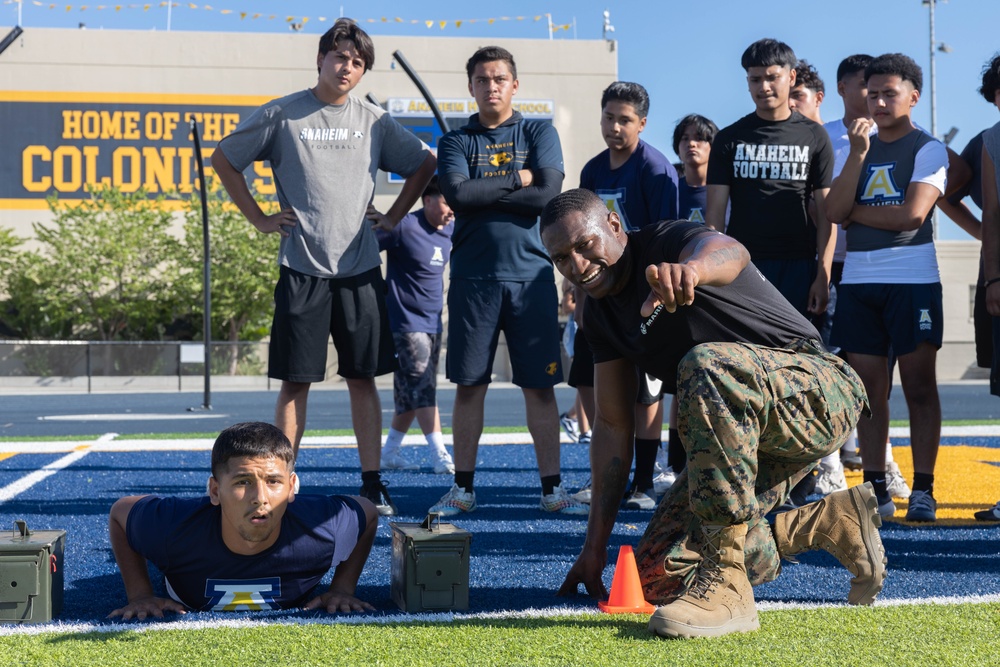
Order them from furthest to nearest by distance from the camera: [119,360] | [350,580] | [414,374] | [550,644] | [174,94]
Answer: [174,94] < [119,360] < [414,374] < [350,580] < [550,644]

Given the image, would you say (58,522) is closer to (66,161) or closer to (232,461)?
(232,461)

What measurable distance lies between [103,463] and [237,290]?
81.0 ft

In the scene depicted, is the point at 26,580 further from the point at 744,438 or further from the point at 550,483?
the point at 550,483

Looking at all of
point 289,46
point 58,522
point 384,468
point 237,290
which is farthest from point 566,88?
point 58,522

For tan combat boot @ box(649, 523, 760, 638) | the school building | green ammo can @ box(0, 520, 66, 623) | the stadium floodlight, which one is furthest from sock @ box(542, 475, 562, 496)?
the school building

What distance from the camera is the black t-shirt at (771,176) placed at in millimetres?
5109

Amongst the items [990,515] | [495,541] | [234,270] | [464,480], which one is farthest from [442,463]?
[234,270]

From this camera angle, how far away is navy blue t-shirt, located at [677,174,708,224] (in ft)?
21.5

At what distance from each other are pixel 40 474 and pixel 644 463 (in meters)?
3.91

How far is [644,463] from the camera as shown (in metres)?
5.55

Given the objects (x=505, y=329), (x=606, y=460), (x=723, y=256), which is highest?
(x=723, y=256)

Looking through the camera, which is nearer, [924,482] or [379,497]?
[924,482]

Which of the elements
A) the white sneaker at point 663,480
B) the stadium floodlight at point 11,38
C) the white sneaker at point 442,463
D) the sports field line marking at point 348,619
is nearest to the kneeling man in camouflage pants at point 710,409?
the sports field line marking at point 348,619

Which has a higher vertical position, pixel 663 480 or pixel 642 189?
pixel 642 189
